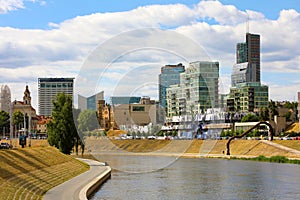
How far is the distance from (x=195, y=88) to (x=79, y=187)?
38.0 metres

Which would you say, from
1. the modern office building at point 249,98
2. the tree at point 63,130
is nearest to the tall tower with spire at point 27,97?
the modern office building at point 249,98

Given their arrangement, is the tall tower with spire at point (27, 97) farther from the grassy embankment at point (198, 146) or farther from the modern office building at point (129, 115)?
the modern office building at point (129, 115)

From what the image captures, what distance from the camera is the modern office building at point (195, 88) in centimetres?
5575

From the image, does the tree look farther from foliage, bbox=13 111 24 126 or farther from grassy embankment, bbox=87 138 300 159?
foliage, bbox=13 111 24 126


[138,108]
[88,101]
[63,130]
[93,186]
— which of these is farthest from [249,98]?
[93,186]

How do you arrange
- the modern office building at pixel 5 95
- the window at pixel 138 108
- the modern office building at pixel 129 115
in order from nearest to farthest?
the modern office building at pixel 5 95
the modern office building at pixel 129 115
the window at pixel 138 108

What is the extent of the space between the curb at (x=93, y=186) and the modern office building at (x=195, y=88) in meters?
12.9

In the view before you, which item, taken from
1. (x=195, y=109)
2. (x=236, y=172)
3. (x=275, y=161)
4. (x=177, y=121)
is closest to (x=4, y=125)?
(x=177, y=121)

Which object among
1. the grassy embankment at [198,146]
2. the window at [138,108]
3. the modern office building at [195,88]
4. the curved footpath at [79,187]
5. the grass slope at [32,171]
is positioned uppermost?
the modern office building at [195,88]

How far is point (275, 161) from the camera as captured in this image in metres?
70.4

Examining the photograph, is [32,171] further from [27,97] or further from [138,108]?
[27,97]

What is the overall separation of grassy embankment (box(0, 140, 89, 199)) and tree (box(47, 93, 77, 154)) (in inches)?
518

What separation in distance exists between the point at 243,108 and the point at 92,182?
137m

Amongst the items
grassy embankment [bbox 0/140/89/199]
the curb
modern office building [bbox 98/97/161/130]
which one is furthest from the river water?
modern office building [bbox 98/97/161/130]
